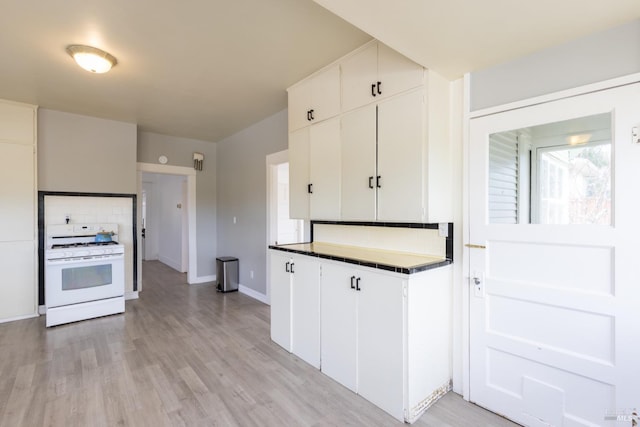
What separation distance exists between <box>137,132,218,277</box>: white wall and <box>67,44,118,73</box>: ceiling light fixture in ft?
8.98

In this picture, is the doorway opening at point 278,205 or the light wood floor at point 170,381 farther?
the doorway opening at point 278,205

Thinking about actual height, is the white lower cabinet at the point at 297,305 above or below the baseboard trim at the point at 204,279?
above

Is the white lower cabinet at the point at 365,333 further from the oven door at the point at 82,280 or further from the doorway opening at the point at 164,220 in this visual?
the doorway opening at the point at 164,220

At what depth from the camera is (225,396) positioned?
2170 mm

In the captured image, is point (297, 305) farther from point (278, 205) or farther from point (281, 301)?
point (278, 205)

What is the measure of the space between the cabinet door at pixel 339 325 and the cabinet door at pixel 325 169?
0.59 metres

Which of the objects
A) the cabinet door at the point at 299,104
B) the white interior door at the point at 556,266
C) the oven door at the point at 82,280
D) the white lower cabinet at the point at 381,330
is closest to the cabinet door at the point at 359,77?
the cabinet door at the point at 299,104

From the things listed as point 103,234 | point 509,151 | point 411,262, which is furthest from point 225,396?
point 103,234

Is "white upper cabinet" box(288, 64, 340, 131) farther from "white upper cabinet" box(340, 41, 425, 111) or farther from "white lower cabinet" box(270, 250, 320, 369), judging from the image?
"white lower cabinet" box(270, 250, 320, 369)

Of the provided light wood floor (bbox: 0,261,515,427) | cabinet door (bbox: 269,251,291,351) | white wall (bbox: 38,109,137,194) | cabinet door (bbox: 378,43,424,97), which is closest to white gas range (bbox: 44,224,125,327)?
light wood floor (bbox: 0,261,515,427)

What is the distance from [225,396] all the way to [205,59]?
2703mm

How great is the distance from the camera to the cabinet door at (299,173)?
299 centimetres

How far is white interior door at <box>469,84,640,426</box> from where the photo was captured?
61.5 inches

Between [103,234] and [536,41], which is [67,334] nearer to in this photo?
[103,234]
